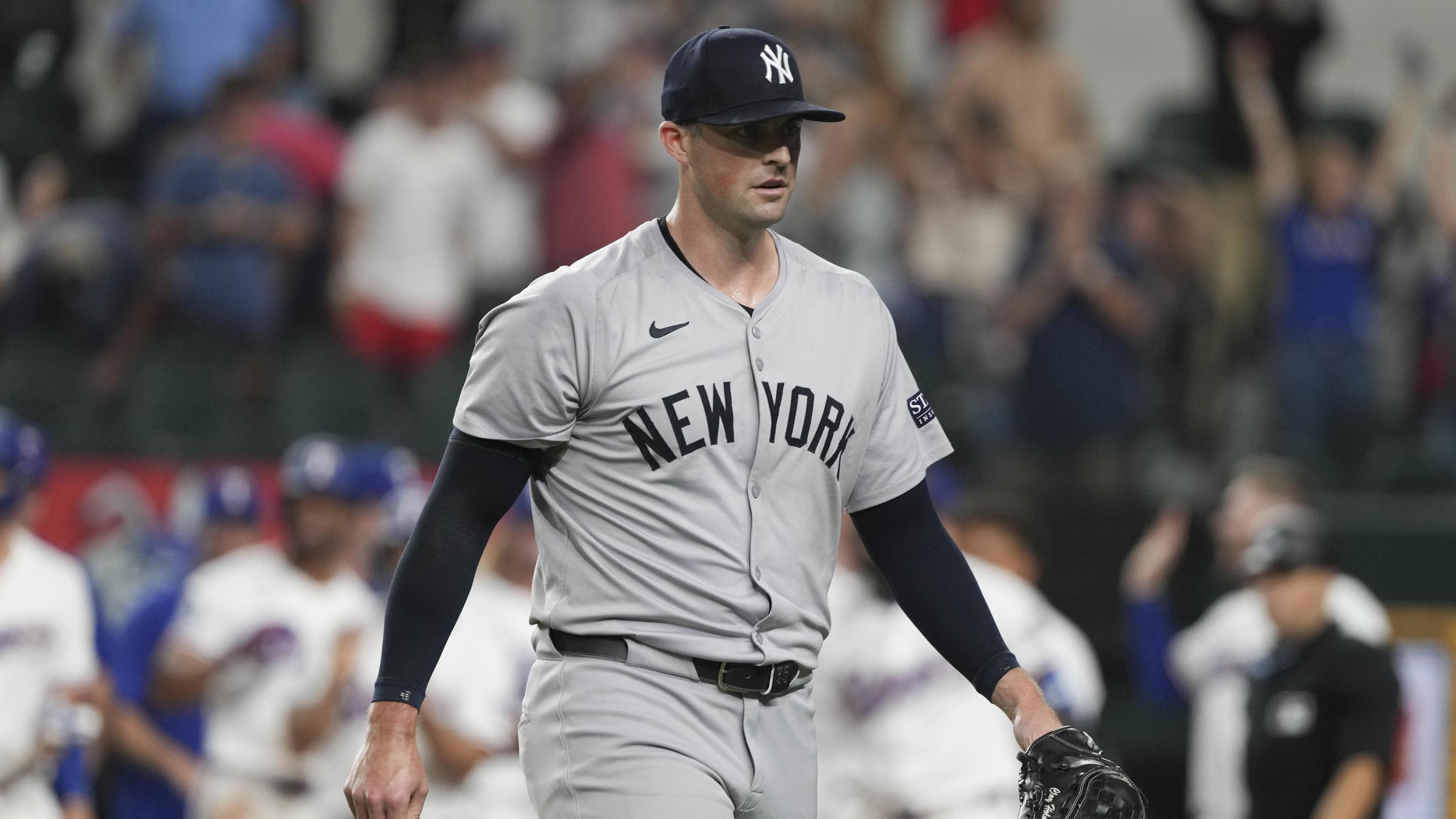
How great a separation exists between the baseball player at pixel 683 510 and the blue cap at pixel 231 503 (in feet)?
15.9

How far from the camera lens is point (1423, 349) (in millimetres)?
10031

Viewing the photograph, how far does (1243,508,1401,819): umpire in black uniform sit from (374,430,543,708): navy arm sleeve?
3.64 metres

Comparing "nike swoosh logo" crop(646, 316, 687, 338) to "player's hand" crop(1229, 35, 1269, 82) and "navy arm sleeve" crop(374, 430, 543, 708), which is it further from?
"player's hand" crop(1229, 35, 1269, 82)

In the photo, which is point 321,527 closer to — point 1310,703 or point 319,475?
point 319,475

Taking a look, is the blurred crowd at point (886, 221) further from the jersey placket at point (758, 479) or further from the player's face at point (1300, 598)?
the jersey placket at point (758, 479)

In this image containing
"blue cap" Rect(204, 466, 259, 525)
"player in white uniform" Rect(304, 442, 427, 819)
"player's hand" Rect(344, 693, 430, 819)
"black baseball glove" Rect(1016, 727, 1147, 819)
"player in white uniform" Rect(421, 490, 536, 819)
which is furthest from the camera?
"blue cap" Rect(204, 466, 259, 525)

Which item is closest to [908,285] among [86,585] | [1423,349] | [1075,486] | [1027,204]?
[1027,204]

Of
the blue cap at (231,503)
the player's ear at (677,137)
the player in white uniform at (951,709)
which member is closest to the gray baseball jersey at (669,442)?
the player's ear at (677,137)

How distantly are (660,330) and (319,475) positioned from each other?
3955 millimetres

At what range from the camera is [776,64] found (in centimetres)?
308

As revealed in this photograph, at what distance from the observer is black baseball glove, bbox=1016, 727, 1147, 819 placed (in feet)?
9.60

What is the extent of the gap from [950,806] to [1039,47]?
5180mm

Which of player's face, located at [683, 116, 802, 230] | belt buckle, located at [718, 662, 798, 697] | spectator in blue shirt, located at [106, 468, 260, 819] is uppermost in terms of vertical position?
player's face, located at [683, 116, 802, 230]

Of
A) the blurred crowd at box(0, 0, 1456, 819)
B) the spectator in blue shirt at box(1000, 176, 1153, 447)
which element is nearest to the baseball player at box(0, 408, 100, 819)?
the blurred crowd at box(0, 0, 1456, 819)
